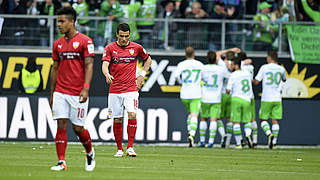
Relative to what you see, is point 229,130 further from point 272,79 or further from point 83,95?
point 83,95

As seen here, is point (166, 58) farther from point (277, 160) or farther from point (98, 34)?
point (277, 160)

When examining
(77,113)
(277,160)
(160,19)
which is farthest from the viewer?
(160,19)

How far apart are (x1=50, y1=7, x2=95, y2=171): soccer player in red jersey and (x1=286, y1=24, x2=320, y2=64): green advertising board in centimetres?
1255

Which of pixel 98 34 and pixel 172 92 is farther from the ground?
pixel 98 34

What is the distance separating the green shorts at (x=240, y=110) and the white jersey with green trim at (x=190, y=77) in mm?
1081

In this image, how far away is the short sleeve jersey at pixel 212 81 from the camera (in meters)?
20.4

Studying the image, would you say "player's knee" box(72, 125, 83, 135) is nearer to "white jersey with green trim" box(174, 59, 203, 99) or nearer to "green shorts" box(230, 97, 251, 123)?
"white jersey with green trim" box(174, 59, 203, 99)

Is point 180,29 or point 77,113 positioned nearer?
point 77,113

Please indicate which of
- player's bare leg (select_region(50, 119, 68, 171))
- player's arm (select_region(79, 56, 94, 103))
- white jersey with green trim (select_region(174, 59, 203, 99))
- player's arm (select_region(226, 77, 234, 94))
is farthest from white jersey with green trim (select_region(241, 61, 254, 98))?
player's bare leg (select_region(50, 119, 68, 171))

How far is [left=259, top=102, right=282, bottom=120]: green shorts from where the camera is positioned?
20609mm

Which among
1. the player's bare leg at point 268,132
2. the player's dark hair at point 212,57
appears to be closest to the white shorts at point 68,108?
the player's dark hair at point 212,57

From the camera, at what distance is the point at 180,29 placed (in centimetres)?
2189

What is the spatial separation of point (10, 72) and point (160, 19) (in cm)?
472

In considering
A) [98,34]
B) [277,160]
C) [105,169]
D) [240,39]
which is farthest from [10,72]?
[105,169]
